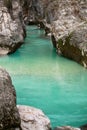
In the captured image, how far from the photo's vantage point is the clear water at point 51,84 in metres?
13.5

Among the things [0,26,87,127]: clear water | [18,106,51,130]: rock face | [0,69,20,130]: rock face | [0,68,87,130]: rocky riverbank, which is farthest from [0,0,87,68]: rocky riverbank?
[0,69,20,130]: rock face

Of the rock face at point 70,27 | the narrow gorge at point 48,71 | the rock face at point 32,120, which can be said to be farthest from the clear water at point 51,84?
the rock face at point 32,120

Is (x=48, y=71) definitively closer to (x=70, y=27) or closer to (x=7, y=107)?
(x=70, y=27)

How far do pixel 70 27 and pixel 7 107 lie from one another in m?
18.3

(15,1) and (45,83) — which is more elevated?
(15,1)

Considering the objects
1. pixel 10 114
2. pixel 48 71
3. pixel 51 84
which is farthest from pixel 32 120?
pixel 48 71

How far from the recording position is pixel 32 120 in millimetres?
9672

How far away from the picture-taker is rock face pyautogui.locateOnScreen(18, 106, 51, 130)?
9.49 meters

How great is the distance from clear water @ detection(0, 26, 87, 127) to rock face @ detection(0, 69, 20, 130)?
3708 mm

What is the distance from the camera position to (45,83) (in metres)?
17.5

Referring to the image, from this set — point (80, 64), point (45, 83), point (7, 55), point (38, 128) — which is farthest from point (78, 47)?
point (38, 128)

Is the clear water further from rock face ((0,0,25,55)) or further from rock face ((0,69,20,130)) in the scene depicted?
rock face ((0,69,20,130))

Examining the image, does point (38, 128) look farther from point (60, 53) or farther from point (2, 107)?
point (60, 53)

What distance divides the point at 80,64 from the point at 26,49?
7.42 metres
